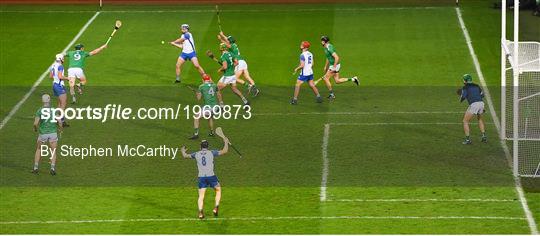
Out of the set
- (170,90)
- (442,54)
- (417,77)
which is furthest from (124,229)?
(442,54)

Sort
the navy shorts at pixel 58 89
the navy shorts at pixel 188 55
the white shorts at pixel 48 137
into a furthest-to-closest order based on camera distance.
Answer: the navy shorts at pixel 188 55 < the navy shorts at pixel 58 89 < the white shorts at pixel 48 137

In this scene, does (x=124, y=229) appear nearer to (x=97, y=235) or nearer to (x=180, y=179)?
(x=97, y=235)

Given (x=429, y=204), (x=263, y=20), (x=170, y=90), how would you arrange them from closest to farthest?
(x=429, y=204), (x=170, y=90), (x=263, y=20)

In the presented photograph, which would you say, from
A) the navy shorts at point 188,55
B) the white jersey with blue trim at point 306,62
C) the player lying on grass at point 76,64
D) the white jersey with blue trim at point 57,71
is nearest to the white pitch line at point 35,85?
the player lying on grass at point 76,64

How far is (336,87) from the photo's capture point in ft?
154

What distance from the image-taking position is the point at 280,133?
4162 cm

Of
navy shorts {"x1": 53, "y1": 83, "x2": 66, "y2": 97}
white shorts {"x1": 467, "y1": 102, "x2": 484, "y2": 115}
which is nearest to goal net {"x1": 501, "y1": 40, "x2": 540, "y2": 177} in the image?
white shorts {"x1": 467, "y1": 102, "x2": 484, "y2": 115}

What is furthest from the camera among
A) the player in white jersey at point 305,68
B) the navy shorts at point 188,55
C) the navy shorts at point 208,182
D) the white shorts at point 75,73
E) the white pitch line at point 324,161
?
the navy shorts at point 188,55

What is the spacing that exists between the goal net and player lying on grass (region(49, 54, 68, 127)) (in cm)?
1247

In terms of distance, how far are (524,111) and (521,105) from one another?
0.38 metres

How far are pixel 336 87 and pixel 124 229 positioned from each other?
1514 centimetres

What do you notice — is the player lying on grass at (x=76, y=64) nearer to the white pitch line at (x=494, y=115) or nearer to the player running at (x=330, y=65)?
the player running at (x=330, y=65)

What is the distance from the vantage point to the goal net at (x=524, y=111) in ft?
123

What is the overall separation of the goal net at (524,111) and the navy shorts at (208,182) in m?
8.21
